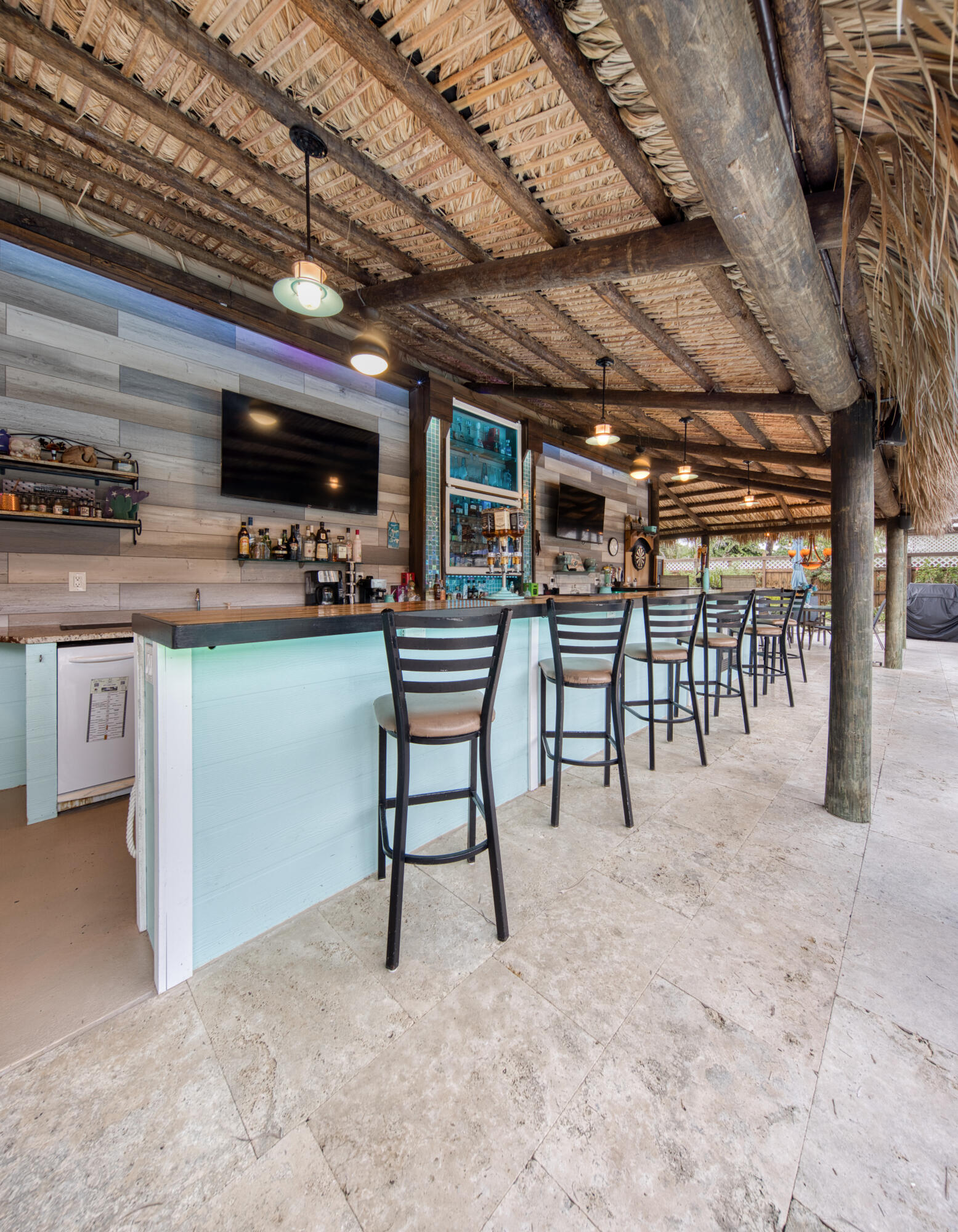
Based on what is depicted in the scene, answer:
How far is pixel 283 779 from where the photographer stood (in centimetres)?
169

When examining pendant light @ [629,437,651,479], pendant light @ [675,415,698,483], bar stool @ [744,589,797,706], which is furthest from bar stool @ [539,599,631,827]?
pendant light @ [675,415,698,483]

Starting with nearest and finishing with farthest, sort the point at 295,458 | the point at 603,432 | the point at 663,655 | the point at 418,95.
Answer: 1. the point at 418,95
2. the point at 663,655
3. the point at 295,458
4. the point at 603,432

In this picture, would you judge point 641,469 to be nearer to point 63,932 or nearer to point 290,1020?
point 290,1020

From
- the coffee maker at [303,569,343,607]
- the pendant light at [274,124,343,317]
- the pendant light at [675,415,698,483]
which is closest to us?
the pendant light at [274,124,343,317]

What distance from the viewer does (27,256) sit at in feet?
8.77

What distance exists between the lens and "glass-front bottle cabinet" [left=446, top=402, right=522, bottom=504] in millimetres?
4875

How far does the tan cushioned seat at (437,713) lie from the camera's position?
1547 mm

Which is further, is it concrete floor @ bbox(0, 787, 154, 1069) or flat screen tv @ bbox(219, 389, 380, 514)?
flat screen tv @ bbox(219, 389, 380, 514)

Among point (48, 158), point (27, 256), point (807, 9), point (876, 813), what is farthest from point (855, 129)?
point (27, 256)

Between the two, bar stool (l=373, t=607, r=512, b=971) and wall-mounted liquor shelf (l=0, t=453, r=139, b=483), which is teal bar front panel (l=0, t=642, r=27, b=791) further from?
bar stool (l=373, t=607, r=512, b=971)

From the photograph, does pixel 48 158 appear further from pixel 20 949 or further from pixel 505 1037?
pixel 505 1037

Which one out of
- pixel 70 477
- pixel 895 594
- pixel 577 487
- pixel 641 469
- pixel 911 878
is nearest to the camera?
pixel 911 878

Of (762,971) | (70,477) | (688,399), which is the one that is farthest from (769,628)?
(70,477)

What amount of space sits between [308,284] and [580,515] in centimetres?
486
